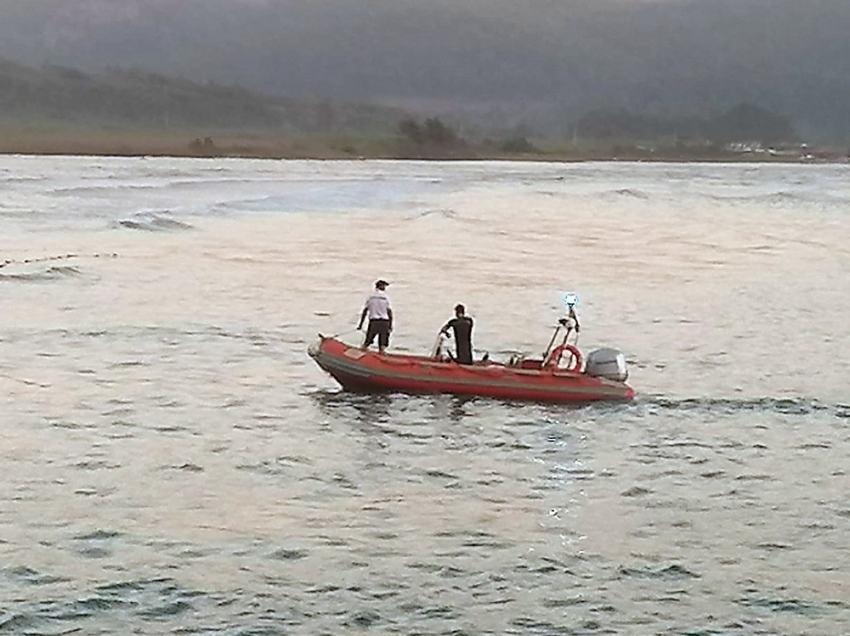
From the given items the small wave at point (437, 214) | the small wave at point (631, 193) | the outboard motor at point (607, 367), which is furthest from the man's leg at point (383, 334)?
the small wave at point (631, 193)

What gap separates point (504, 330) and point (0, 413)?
666 inches

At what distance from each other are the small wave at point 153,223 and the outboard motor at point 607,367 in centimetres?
4721

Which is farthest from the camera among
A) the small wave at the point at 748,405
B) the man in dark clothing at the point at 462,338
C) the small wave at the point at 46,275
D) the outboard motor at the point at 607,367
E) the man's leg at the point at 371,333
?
the small wave at the point at 46,275

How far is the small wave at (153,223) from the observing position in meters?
75.7

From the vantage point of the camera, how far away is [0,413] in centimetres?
2781

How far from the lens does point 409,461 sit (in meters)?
24.8

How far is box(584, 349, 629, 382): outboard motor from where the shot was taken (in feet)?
99.8

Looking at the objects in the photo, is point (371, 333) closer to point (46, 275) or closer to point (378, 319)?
point (378, 319)

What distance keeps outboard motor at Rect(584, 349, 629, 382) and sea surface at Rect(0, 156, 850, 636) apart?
833 millimetres

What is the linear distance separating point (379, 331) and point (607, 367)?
4776 mm

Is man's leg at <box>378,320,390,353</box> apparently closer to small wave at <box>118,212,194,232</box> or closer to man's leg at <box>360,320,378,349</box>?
man's leg at <box>360,320,378,349</box>

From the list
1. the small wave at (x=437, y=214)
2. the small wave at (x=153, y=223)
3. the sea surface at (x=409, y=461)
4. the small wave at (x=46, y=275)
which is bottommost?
the sea surface at (x=409, y=461)

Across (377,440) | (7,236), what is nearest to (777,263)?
(7,236)

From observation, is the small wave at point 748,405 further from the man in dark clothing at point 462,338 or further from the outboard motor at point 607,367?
the man in dark clothing at point 462,338
